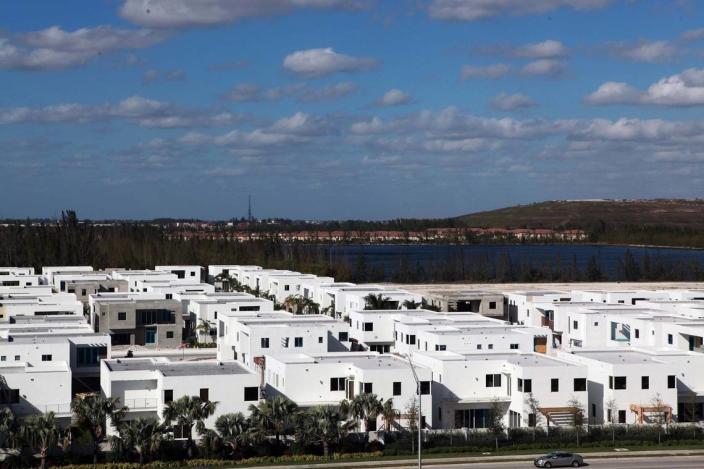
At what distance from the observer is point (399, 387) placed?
40.9 meters

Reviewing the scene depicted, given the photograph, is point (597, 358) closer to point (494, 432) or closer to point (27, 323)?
point (494, 432)

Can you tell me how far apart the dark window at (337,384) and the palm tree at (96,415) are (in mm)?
8655

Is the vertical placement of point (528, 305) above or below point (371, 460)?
above

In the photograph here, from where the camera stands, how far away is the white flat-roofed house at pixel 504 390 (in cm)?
4172

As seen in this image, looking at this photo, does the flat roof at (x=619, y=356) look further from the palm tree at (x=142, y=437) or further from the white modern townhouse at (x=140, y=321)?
the white modern townhouse at (x=140, y=321)

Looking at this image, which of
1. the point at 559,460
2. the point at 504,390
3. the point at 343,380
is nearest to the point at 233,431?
the point at 343,380

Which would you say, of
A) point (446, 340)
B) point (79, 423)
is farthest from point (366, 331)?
point (79, 423)

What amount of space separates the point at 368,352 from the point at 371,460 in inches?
474

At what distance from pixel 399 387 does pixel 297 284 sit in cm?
4587

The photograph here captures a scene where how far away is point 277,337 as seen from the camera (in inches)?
2087

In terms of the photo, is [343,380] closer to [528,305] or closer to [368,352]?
[368,352]

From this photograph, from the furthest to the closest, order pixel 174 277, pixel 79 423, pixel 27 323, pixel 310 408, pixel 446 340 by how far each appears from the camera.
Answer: pixel 174 277, pixel 27 323, pixel 446 340, pixel 310 408, pixel 79 423

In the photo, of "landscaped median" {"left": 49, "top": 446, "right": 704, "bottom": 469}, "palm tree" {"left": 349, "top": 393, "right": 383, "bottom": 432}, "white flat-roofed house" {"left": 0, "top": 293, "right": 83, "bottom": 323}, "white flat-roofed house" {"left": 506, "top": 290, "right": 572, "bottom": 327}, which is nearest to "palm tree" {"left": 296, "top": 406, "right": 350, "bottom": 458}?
"landscaped median" {"left": 49, "top": 446, "right": 704, "bottom": 469}

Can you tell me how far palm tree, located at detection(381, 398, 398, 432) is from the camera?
3931 centimetres
